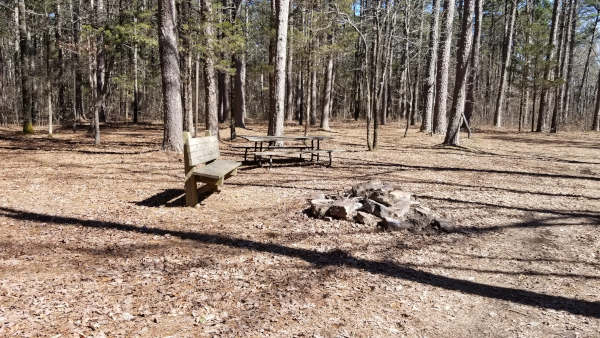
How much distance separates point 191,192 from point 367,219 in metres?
2.66

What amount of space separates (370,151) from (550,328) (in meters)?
9.28

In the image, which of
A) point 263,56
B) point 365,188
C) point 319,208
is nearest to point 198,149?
point 319,208

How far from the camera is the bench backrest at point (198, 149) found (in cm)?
537

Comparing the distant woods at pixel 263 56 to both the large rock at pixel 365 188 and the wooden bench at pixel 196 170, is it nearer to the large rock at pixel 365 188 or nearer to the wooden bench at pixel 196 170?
the wooden bench at pixel 196 170

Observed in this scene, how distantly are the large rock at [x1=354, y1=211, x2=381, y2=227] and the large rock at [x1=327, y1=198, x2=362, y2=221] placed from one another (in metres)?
0.09

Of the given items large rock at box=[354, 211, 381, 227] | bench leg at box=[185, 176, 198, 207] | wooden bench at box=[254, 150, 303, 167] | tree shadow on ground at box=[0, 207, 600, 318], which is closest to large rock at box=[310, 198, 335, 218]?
large rock at box=[354, 211, 381, 227]

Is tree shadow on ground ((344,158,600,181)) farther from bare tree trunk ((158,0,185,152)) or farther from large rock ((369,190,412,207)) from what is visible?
bare tree trunk ((158,0,185,152))

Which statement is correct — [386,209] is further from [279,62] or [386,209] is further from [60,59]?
[60,59]

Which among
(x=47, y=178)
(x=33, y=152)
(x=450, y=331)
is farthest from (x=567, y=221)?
(x=33, y=152)

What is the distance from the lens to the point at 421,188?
7203 mm

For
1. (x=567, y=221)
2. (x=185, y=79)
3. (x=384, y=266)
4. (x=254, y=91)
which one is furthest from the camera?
(x=254, y=91)

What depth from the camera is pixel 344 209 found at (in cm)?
527

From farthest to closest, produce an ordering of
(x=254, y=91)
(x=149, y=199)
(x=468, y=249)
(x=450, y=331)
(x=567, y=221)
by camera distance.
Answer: (x=254, y=91), (x=149, y=199), (x=567, y=221), (x=468, y=249), (x=450, y=331)

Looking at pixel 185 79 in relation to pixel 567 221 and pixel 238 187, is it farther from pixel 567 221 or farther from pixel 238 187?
pixel 567 221
